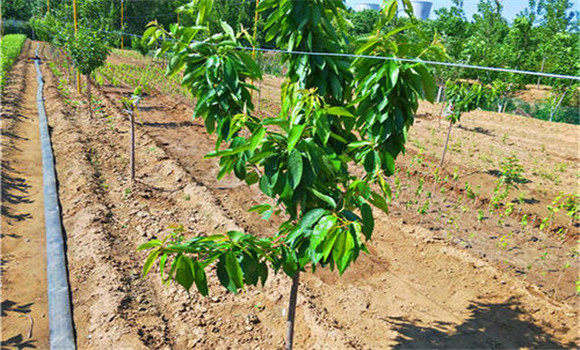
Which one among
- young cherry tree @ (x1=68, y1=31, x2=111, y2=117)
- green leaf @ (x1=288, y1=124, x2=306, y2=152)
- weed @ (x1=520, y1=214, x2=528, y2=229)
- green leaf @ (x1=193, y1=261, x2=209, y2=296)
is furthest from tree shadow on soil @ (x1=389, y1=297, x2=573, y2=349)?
young cherry tree @ (x1=68, y1=31, x2=111, y2=117)

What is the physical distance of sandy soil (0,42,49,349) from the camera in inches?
161

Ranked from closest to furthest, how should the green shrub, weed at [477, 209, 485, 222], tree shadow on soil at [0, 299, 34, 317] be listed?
tree shadow on soil at [0, 299, 34, 317]
weed at [477, 209, 485, 222]
the green shrub

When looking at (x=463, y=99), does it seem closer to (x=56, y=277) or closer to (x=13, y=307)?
(x=56, y=277)

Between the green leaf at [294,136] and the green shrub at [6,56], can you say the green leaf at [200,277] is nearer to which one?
the green leaf at [294,136]

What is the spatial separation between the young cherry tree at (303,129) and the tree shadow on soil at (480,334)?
90.8 inches

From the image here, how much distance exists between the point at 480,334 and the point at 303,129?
3528mm

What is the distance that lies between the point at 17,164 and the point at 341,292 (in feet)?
23.5

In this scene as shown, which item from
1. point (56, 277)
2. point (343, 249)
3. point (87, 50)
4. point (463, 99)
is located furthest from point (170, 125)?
point (343, 249)

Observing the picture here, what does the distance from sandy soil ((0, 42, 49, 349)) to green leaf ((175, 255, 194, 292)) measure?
9.73 feet

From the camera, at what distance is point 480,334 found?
4230mm

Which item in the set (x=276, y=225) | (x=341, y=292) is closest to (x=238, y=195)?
(x=276, y=225)

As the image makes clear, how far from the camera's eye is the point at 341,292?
187 inches

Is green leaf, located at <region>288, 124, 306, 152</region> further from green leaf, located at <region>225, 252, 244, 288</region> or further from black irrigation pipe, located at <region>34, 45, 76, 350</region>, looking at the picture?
black irrigation pipe, located at <region>34, 45, 76, 350</region>

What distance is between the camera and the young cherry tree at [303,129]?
1.97 meters
